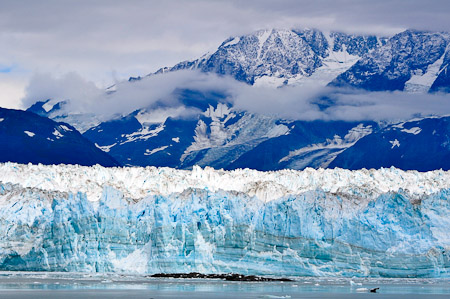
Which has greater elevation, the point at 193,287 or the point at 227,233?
the point at 227,233

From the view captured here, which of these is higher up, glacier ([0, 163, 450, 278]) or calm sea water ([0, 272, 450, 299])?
glacier ([0, 163, 450, 278])

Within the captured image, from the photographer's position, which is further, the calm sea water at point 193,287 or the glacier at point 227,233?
the glacier at point 227,233

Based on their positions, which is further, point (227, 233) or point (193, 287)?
point (227, 233)

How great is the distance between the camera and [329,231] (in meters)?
63.0

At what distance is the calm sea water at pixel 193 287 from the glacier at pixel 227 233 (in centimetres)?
135

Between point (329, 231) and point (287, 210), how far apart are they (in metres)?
3.14

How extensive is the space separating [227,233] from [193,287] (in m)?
8.06

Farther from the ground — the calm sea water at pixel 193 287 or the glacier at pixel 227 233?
the glacier at pixel 227 233

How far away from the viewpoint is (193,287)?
55.6 meters

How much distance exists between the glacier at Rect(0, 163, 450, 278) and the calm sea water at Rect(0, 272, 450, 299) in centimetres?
135

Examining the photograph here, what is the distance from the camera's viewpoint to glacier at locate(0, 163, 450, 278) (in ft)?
205

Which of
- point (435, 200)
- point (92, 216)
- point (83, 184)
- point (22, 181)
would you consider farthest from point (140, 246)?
point (435, 200)

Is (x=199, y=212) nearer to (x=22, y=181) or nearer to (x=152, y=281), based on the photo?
(x=152, y=281)

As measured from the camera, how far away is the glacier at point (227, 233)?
2456 inches
